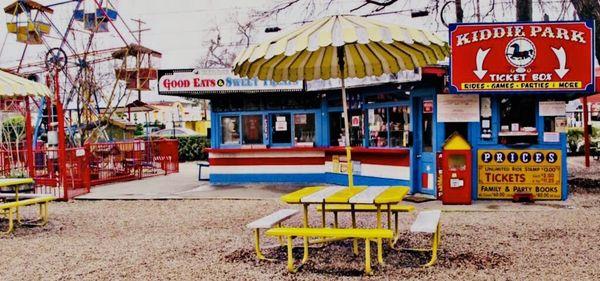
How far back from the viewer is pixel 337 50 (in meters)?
6.49

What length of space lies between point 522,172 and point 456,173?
1263 mm

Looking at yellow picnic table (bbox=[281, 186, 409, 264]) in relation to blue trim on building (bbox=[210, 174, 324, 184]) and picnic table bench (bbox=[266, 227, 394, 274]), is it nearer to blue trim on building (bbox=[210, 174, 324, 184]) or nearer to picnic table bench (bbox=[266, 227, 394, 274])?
picnic table bench (bbox=[266, 227, 394, 274])

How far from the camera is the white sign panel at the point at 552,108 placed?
1030 cm

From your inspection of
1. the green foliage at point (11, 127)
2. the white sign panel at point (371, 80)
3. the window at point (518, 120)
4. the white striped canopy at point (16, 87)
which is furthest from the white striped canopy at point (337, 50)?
the green foliage at point (11, 127)

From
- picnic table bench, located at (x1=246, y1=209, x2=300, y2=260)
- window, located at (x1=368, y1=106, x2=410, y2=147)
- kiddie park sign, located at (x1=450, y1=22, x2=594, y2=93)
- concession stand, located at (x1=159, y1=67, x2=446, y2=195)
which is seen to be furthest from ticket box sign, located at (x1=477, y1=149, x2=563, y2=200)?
picnic table bench, located at (x1=246, y1=209, x2=300, y2=260)

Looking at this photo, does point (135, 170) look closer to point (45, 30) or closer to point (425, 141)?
point (45, 30)

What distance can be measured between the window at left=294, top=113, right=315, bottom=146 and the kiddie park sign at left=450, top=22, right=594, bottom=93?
4193 millimetres

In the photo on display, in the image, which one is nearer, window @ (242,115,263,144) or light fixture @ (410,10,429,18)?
window @ (242,115,263,144)

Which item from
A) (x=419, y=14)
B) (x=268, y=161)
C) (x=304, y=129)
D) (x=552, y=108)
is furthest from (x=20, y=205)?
(x=419, y=14)

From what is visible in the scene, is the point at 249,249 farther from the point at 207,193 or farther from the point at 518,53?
the point at 518,53

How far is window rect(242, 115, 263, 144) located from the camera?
13.8 m

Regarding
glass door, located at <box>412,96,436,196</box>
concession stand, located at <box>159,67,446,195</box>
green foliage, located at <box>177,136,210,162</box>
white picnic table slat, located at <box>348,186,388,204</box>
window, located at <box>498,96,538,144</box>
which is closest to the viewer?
white picnic table slat, located at <box>348,186,388,204</box>

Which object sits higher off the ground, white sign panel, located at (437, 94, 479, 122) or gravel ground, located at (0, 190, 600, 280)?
white sign panel, located at (437, 94, 479, 122)

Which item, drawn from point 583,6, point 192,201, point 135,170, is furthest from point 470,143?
point 135,170
